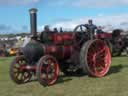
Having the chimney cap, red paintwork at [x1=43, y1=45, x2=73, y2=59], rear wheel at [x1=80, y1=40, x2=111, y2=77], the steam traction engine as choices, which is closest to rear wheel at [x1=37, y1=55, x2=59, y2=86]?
the steam traction engine

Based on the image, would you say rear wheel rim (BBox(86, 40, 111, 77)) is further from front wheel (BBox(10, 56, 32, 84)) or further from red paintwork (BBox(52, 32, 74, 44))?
front wheel (BBox(10, 56, 32, 84))

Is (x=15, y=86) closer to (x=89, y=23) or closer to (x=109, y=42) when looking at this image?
(x=89, y=23)

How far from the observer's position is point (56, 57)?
12.7m

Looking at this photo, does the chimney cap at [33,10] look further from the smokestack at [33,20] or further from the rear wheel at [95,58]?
the rear wheel at [95,58]

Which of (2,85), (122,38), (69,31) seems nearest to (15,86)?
(2,85)

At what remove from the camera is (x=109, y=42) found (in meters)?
22.8

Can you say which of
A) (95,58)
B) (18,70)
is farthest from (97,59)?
(18,70)

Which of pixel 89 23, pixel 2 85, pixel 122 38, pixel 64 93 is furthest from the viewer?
pixel 122 38

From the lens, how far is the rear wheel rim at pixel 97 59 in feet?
42.2

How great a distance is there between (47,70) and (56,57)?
1068 millimetres

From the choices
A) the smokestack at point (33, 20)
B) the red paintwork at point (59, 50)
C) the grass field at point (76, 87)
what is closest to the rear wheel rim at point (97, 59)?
the grass field at point (76, 87)

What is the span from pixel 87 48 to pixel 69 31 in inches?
47.2

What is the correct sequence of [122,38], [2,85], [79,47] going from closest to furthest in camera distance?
[2,85] < [79,47] < [122,38]

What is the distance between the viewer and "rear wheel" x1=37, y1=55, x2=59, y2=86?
11414 millimetres
